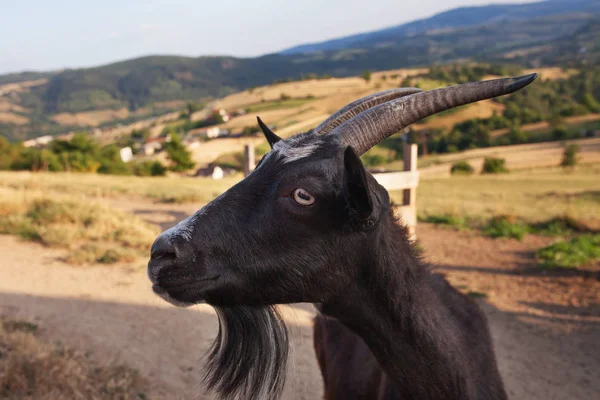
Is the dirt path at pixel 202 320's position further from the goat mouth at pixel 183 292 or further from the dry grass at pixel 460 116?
the dry grass at pixel 460 116

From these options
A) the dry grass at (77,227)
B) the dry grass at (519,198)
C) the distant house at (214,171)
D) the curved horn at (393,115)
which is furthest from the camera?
the distant house at (214,171)

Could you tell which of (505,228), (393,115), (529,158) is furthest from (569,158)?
(393,115)

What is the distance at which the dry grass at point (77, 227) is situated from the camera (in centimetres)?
862

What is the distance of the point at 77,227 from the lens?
987cm

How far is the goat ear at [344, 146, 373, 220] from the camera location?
5.92 feet

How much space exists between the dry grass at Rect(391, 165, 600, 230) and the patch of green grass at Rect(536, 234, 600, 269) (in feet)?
7.00

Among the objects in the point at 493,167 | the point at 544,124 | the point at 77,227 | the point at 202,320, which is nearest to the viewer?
the point at 202,320

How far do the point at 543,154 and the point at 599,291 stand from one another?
37.4 m

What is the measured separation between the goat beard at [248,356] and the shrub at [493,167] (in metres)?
33.1

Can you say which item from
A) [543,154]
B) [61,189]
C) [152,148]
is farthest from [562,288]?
[152,148]

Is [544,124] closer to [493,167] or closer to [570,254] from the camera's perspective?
[493,167]

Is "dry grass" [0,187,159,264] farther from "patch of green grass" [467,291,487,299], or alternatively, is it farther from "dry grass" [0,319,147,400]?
"patch of green grass" [467,291,487,299]

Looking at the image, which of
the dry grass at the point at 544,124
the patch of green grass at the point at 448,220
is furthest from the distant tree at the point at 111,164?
the dry grass at the point at 544,124

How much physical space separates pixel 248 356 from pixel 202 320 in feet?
14.5
